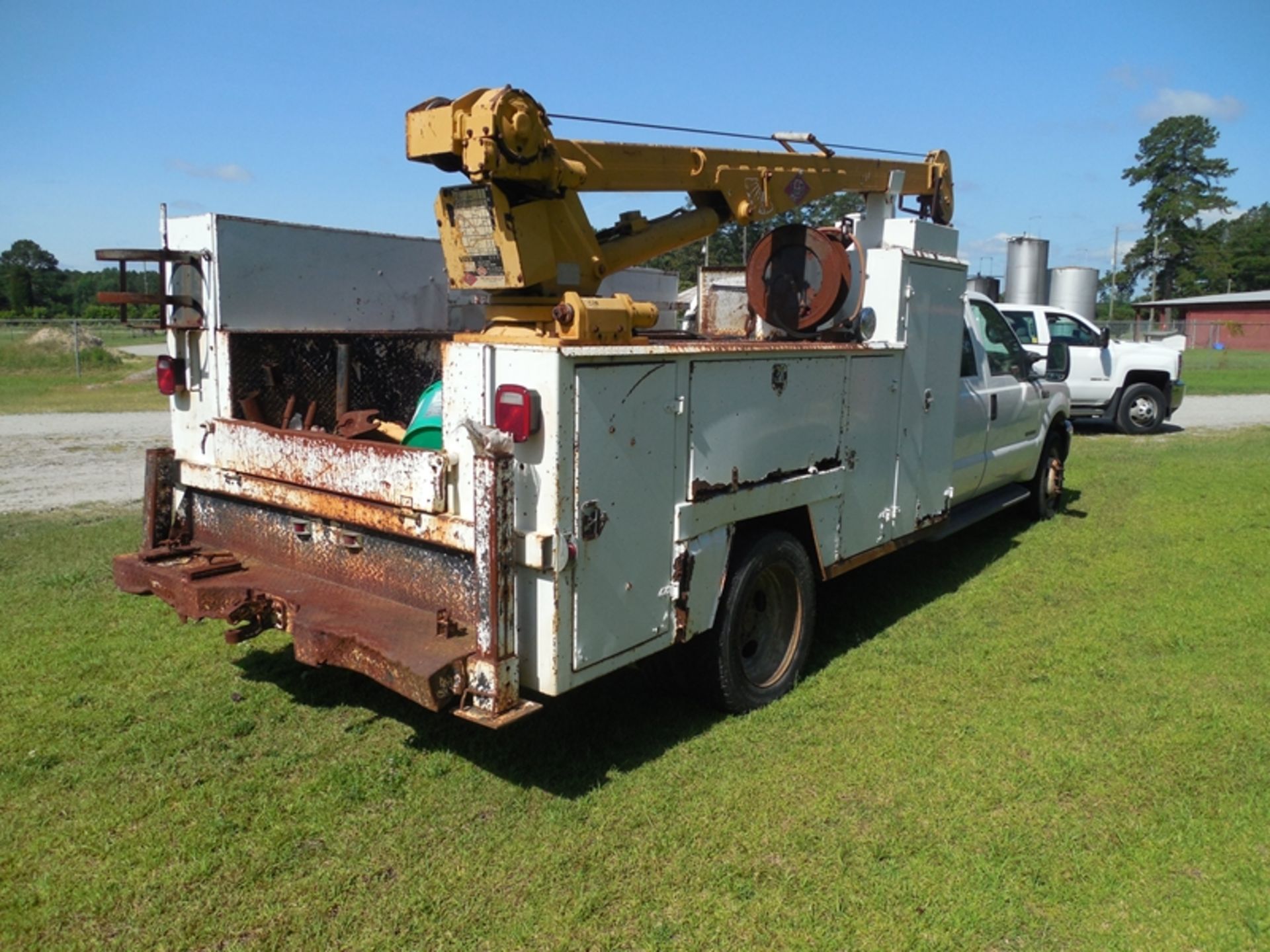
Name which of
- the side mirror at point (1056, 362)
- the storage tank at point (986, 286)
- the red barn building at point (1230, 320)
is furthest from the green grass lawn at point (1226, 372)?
the side mirror at point (1056, 362)

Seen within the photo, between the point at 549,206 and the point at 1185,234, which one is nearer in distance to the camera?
the point at 549,206

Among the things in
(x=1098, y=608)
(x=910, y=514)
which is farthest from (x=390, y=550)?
(x=1098, y=608)

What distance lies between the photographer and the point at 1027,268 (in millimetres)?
23969

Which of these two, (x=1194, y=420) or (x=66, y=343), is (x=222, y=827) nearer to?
(x=1194, y=420)

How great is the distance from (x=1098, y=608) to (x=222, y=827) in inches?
199

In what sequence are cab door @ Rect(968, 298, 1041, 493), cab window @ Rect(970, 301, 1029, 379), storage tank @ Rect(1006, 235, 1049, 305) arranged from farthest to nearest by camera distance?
storage tank @ Rect(1006, 235, 1049, 305)
cab window @ Rect(970, 301, 1029, 379)
cab door @ Rect(968, 298, 1041, 493)

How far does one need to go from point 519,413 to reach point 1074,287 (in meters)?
27.1

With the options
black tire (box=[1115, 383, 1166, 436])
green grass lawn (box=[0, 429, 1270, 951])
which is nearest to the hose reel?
green grass lawn (box=[0, 429, 1270, 951])

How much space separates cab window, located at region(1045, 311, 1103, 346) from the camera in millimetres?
14914

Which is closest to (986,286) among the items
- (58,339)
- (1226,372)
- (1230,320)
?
(1226,372)

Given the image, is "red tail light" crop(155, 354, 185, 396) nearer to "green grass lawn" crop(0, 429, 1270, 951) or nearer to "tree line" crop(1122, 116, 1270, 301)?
"green grass lawn" crop(0, 429, 1270, 951)

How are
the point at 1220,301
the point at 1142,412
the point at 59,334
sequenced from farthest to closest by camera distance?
the point at 1220,301
the point at 59,334
the point at 1142,412

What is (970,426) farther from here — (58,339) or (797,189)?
Answer: (58,339)

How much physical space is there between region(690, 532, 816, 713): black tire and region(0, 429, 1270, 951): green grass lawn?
15 centimetres
